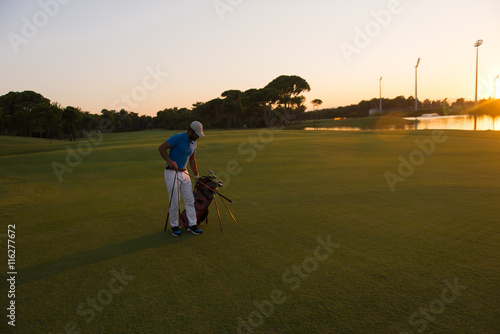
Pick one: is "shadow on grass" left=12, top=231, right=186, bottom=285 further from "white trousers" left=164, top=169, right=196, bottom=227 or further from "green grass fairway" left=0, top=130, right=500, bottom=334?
"white trousers" left=164, top=169, right=196, bottom=227

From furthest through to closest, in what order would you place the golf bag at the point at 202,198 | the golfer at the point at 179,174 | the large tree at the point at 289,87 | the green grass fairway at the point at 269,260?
the large tree at the point at 289,87
the golf bag at the point at 202,198
the golfer at the point at 179,174
the green grass fairway at the point at 269,260

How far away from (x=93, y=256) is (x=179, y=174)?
2224mm

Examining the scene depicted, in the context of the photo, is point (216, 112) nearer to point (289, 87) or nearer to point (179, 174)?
point (289, 87)

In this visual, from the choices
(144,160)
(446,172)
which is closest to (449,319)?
(446,172)

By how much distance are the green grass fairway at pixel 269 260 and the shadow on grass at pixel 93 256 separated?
36mm

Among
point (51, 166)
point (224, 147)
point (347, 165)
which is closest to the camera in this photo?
point (347, 165)

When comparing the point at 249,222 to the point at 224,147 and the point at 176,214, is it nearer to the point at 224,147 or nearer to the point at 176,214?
the point at 176,214

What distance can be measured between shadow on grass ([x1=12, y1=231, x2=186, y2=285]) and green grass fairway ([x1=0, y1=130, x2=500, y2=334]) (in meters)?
0.04

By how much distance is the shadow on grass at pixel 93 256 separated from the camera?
4894 mm

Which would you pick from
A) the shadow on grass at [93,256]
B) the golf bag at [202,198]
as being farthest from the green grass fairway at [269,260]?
the golf bag at [202,198]

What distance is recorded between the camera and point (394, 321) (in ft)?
11.8

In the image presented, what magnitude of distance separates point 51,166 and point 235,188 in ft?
37.8

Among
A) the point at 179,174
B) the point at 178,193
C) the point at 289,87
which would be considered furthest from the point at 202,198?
the point at 289,87

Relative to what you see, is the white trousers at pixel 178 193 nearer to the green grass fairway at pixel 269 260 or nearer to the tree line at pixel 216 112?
the green grass fairway at pixel 269 260
